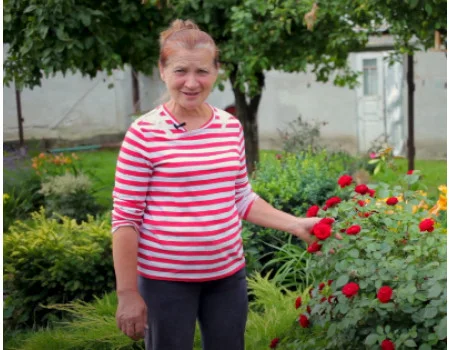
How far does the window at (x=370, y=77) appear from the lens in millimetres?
14531

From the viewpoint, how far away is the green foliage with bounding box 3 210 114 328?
501cm

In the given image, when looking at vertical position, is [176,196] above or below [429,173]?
above

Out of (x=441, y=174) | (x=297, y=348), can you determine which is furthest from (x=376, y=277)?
(x=441, y=174)

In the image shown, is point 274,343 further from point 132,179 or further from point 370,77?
point 370,77

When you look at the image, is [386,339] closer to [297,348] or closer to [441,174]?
[297,348]

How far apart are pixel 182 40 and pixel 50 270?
302 centimetres

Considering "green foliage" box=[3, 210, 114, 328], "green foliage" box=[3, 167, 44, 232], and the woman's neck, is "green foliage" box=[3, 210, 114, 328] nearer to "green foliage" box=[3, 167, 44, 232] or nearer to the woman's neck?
"green foliage" box=[3, 167, 44, 232]

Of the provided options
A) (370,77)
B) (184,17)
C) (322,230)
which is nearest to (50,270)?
(322,230)

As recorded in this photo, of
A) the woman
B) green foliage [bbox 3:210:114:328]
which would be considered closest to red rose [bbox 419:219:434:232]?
the woman

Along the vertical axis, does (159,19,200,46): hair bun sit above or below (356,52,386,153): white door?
above

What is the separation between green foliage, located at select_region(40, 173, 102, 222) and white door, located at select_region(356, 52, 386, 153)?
25.5 feet

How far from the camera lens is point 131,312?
2.32 metres

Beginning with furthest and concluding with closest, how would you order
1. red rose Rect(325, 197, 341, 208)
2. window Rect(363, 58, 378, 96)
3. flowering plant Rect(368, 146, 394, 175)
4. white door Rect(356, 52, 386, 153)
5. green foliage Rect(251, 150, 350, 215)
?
window Rect(363, 58, 378, 96) < white door Rect(356, 52, 386, 153) < flowering plant Rect(368, 146, 394, 175) < green foliage Rect(251, 150, 350, 215) < red rose Rect(325, 197, 341, 208)

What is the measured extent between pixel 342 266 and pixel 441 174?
9369 millimetres
